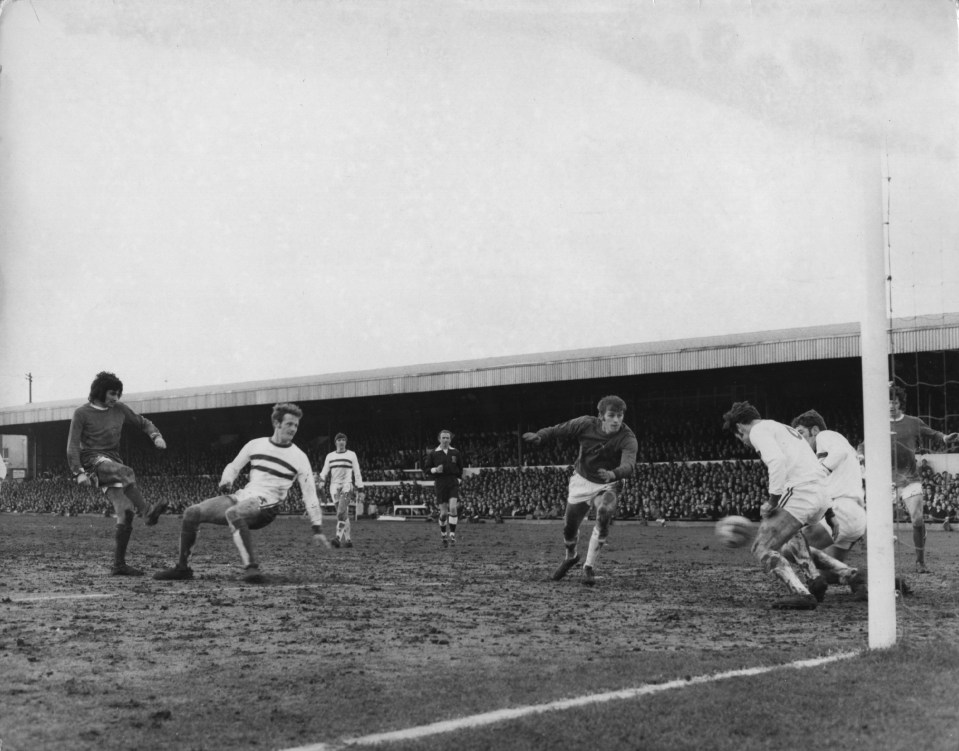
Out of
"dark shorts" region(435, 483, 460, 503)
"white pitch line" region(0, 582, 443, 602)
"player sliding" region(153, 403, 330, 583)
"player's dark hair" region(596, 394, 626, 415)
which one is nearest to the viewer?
"white pitch line" region(0, 582, 443, 602)

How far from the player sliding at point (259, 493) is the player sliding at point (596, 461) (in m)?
2.30

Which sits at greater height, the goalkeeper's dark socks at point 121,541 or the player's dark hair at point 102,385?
the player's dark hair at point 102,385

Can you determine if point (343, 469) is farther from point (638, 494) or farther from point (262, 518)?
point (638, 494)

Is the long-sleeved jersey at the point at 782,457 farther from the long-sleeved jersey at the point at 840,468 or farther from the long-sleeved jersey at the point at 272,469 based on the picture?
the long-sleeved jersey at the point at 272,469

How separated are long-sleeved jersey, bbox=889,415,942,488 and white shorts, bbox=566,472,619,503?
346 centimetres

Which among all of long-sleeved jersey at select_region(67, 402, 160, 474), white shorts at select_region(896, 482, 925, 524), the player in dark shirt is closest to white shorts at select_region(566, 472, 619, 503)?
white shorts at select_region(896, 482, 925, 524)

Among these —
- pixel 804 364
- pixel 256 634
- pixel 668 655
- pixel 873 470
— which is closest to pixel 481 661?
pixel 668 655

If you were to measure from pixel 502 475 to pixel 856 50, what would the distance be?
1038 inches

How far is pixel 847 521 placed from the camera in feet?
31.4

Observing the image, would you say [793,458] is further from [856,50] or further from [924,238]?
[856,50]

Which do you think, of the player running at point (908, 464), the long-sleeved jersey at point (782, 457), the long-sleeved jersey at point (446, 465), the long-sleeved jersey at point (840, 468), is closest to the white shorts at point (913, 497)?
the player running at point (908, 464)

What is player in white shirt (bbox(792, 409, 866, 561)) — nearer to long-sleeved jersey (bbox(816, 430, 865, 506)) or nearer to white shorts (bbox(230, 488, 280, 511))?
long-sleeved jersey (bbox(816, 430, 865, 506))

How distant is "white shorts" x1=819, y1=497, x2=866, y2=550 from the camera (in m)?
9.55

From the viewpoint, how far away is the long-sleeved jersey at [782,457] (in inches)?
332
